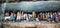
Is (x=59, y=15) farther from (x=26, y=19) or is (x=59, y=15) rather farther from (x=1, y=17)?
(x=1, y=17)

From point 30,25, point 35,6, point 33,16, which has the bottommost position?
point 30,25

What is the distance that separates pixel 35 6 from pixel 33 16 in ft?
0.51

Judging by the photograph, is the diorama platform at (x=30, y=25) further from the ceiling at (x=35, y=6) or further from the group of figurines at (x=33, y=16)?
the ceiling at (x=35, y=6)

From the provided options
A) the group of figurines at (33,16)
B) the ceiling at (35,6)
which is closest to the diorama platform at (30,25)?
the group of figurines at (33,16)

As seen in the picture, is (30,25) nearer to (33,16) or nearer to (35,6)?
(33,16)

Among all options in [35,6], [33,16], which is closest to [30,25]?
[33,16]

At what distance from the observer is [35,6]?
201cm

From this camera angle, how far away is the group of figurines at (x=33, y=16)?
1.96m

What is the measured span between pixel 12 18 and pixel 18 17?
0.30 feet

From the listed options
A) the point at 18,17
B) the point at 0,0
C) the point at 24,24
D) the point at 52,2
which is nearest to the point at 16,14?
the point at 18,17

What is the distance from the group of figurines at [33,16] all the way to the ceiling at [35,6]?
6 cm

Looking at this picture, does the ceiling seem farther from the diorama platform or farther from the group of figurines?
the diorama platform

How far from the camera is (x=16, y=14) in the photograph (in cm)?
203

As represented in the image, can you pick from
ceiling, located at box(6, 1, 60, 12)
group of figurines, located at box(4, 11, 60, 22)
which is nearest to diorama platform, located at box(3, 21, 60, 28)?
group of figurines, located at box(4, 11, 60, 22)
